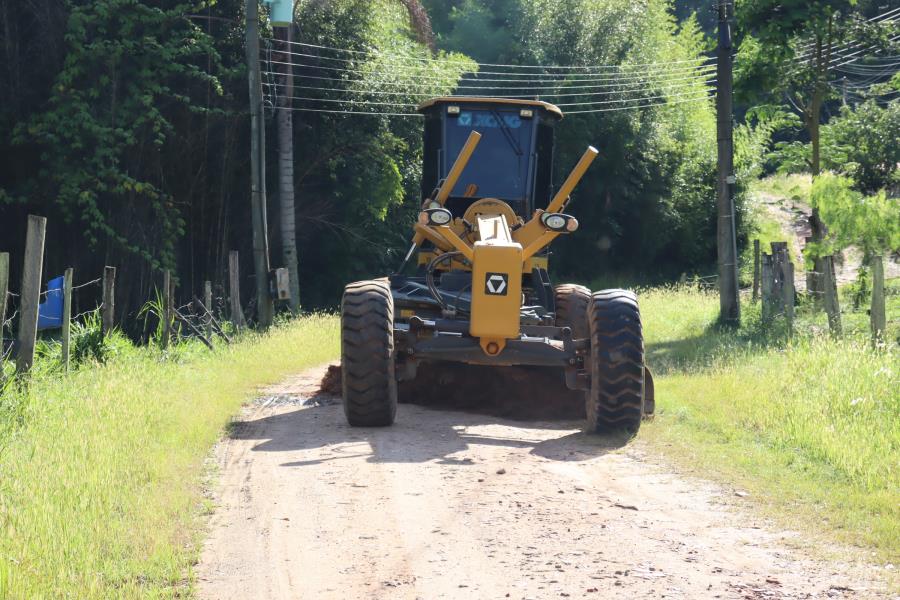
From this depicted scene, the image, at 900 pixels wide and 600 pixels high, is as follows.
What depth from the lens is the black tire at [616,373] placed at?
1077 cm

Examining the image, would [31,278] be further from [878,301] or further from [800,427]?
[878,301]

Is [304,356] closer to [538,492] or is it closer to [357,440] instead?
[357,440]

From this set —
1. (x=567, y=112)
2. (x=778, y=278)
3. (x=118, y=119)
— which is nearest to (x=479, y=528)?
(x=778, y=278)

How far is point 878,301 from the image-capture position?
46.7 ft

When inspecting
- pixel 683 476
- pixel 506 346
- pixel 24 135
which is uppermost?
pixel 24 135

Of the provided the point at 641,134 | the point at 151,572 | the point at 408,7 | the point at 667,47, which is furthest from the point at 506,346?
the point at 667,47

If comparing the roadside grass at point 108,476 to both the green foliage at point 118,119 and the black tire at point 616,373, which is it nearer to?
the black tire at point 616,373

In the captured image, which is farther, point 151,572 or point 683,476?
point 683,476

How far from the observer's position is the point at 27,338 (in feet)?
35.1

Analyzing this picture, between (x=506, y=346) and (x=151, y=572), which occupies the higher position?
(x=506, y=346)

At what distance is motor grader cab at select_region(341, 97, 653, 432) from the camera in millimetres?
10938

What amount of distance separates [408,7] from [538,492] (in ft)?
64.1

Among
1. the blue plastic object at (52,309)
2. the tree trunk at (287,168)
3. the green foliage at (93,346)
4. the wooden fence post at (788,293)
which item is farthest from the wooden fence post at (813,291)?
the blue plastic object at (52,309)

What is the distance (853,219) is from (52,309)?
13085mm
